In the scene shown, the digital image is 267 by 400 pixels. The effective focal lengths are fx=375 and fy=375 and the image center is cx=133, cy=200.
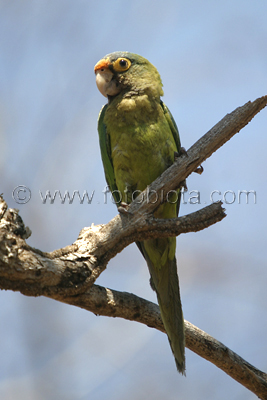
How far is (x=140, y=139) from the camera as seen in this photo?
379 centimetres

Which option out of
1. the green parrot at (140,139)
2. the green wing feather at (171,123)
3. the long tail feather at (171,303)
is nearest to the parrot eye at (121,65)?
the green parrot at (140,139)

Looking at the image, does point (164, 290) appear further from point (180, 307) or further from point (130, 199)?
point (130, 199)

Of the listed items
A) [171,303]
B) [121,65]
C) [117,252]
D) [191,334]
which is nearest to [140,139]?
[121,65]

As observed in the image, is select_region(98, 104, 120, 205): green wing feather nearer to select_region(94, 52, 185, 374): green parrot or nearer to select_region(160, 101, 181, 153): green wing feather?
select_region(94, 52, 185, 374): green parrot

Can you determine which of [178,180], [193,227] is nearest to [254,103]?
[178,180]

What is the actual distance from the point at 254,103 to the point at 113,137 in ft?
4.95

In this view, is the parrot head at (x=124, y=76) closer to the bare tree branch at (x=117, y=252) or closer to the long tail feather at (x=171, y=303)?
the bare tree branch at (x=117, y=252)

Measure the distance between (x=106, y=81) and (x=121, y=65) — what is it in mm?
242

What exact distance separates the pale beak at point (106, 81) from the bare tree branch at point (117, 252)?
1454 millimetres

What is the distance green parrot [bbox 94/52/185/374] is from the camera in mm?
3805

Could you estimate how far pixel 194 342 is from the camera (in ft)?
10.9

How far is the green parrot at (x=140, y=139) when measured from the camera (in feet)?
12.5

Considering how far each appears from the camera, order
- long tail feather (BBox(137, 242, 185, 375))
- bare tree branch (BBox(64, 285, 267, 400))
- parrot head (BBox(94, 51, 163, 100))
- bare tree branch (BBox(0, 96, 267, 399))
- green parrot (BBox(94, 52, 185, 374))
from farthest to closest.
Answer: parrot head (BBox(94, 51, 163, 100)), green parrot (BBox(94, 52, 185, 374)), long tail feather (BBox(137, 242, 185, 375)), bare tree branch (BBox(64, 285, 267, 400)), bare tree branch (BBox(0, 96, 267, 399))

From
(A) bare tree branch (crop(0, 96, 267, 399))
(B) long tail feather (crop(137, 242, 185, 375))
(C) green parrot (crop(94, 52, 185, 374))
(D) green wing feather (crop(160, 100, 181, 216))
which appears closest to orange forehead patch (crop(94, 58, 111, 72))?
(C) green parrot (crop(94, 52, 185, 374))
